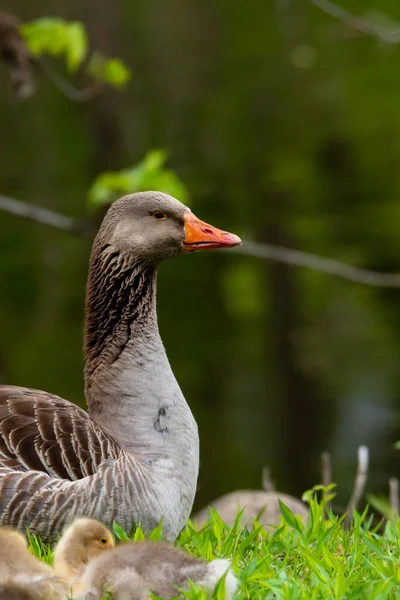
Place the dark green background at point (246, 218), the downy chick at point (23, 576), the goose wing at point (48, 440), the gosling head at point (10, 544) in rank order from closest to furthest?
the downy chick at point (23, 576) < the gosling head at point (10, 544) < the goose wing at point (48, 440) < the dark green background at point (246, 218)

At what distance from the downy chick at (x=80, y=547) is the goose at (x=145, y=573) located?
135 millimetres

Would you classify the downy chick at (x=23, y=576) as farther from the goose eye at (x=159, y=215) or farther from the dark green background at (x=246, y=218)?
the dark green background at (x=246, y=218)

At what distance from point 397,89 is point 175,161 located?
9821mm

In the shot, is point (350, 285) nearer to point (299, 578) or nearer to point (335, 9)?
point (335, 9)

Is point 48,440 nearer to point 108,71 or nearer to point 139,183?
point 139,183

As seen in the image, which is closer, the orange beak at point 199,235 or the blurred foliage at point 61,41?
the orange beak at point 199,235

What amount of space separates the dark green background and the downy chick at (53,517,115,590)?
8572 millimetres

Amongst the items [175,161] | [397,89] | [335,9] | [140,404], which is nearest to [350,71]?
[397,89]

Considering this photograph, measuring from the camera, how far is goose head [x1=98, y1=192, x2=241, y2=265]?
6211 millimetres

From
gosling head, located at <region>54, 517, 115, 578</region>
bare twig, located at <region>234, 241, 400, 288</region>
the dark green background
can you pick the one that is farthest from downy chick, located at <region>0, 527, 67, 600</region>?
the dark green background

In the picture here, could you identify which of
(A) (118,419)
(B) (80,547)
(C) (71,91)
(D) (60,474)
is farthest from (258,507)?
(C) (71,91)

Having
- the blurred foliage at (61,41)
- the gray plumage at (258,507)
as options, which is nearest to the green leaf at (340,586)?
the gray plumage at (258,507)

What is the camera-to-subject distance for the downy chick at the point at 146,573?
418 centimetres

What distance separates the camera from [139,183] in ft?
27.8
